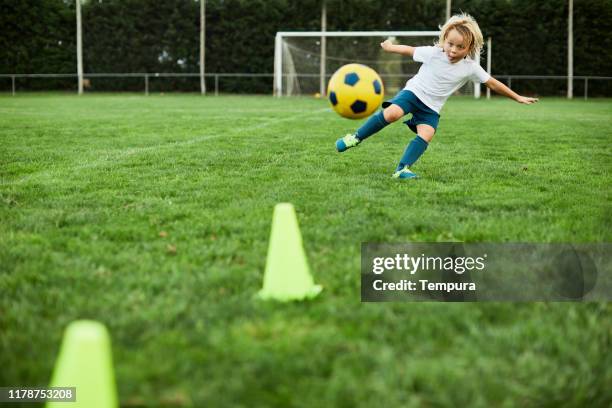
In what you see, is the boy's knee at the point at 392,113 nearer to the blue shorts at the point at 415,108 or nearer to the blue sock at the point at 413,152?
the blue shorts at the point at 415,108

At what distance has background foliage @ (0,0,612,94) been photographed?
107ft

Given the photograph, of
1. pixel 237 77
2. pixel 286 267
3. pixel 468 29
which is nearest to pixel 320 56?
pixel 237 77

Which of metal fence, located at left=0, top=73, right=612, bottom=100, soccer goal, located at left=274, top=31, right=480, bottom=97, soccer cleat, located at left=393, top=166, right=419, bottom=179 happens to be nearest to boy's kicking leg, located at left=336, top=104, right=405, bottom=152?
soccer cleat, located at left=393, top=166, right=419, bottom=179

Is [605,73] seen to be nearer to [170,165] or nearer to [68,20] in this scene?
[68,20]

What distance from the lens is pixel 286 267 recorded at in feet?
8.20

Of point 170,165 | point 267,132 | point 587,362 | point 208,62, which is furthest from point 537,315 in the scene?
point 208,62

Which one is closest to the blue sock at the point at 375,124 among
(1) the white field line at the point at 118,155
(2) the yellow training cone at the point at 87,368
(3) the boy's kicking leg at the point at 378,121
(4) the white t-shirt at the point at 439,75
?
(3) the boy's kicking leg at the point at 378,121

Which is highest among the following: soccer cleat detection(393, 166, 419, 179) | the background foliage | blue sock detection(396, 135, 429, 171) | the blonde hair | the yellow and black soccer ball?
the background foliage

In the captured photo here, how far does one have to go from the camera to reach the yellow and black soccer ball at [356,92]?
235 inches

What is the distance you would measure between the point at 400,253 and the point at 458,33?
3030 millimetres

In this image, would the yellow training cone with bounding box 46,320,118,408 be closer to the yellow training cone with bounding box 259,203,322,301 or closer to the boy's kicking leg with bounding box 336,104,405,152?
the yellow training cone with bounding box 259,203,322,301

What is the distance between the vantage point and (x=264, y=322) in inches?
89.6

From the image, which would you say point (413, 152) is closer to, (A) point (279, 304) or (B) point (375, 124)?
(B) point (375, 124)

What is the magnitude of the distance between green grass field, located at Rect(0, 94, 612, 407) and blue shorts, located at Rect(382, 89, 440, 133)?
52 cm
